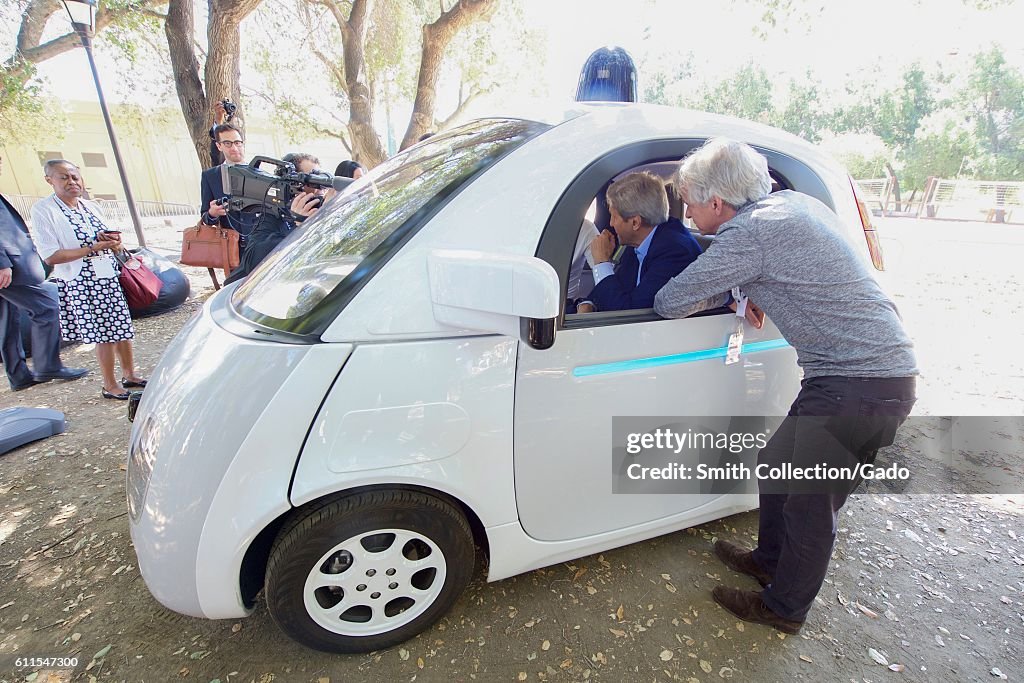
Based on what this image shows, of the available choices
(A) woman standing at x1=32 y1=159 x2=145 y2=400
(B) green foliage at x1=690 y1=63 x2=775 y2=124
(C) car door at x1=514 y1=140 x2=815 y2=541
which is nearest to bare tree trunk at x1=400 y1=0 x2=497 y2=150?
(A) woman standing at x1=32 y1=159 x2=145 y2=400

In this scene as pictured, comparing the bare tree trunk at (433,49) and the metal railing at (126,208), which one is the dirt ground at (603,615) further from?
the metal railing at (126,208)

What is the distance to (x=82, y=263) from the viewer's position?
365 centimetres

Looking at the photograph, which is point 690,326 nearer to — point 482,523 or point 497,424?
point 497,424

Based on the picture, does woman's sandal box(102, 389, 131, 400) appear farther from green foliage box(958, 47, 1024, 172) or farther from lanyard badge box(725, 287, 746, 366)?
green foliage box(958, 47, 1024, 172)

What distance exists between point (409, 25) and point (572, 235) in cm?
1280

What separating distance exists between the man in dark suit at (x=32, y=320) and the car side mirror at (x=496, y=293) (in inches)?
180

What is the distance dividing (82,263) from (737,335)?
4533 mm

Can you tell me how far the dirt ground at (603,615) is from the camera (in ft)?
5.74

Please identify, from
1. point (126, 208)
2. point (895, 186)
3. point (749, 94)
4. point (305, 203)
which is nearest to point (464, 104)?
point (305, 203)

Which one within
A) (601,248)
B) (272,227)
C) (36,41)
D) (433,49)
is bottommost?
(601,248)

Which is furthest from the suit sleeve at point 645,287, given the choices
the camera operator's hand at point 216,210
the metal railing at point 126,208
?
the metal railing at point 126,208

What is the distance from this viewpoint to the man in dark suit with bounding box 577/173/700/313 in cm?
191

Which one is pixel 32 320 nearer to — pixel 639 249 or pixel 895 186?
pixel 639 249

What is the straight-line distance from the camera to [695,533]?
2.42m
